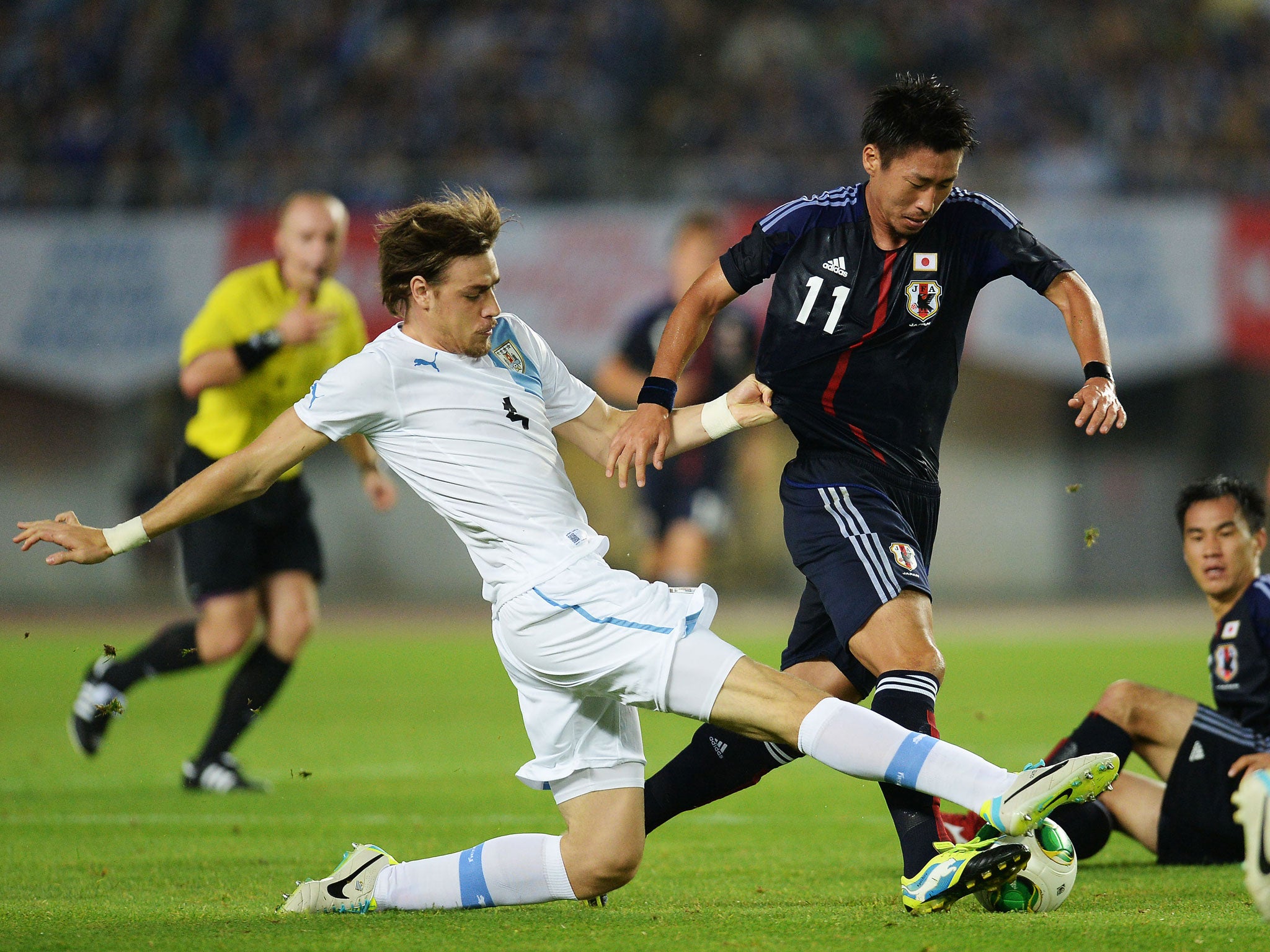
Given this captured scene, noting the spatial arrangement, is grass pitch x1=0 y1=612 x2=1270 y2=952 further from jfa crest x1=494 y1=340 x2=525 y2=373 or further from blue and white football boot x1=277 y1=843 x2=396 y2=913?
jfa crest x1=494 y1=340 x2=525 y2=373

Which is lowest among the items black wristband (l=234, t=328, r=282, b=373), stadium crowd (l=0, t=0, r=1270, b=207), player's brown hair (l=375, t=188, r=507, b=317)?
black wristband (l=234, t=328, r=282, b=373)

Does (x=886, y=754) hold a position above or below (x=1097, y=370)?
below

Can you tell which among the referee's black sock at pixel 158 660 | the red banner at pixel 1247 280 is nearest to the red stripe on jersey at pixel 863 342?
the referee's black sock at pixel 158 660

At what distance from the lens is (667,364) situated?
14.4 ft

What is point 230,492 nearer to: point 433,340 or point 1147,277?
point 433,340

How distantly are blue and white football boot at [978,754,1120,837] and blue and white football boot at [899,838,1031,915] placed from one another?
6 centimetres

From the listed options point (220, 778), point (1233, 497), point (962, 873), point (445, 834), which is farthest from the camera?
point (220, 778)

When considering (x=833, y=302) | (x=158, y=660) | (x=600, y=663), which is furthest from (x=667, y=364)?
(x=158, y=660)

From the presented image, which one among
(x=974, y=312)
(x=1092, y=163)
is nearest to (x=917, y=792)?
(x=974, y=312)

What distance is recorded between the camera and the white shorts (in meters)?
3.54

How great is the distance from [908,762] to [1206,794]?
1.68 metres

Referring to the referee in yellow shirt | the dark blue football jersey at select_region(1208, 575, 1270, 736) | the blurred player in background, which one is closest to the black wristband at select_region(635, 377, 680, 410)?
the dark blue football jersey at select_region(1208, 575, 1270, 736)

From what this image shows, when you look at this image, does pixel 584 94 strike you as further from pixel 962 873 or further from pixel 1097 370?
pixel 962 873

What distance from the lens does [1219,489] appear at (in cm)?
504
